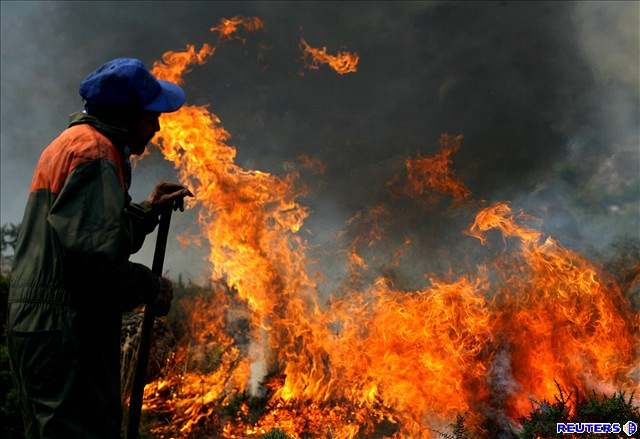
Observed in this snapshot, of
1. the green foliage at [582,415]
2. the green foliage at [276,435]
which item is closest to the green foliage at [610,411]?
the green foliage at [582,415]

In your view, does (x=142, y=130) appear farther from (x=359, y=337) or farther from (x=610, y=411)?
(x=359, y=337)

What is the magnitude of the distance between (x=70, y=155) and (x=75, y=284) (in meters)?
0.65

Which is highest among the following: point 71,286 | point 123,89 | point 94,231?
point 123,89

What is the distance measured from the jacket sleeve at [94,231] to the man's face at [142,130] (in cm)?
48

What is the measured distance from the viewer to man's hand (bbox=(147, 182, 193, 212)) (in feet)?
10.2

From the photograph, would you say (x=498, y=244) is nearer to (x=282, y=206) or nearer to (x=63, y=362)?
(x=282, y=206)

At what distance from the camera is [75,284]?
2309 mm

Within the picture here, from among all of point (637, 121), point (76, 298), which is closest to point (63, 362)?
point (76, 298)

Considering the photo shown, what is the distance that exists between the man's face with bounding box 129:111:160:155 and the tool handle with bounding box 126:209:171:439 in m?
0.55

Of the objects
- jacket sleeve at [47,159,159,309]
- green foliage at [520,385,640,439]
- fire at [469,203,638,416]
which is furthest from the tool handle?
fire at [469,203,638,416]

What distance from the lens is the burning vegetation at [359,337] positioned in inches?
273

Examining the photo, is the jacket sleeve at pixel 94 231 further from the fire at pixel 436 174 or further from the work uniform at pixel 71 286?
the fire at pixel 436 174

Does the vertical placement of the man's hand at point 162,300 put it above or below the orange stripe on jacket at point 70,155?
below

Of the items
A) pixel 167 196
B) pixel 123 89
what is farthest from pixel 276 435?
pixel 123 89
